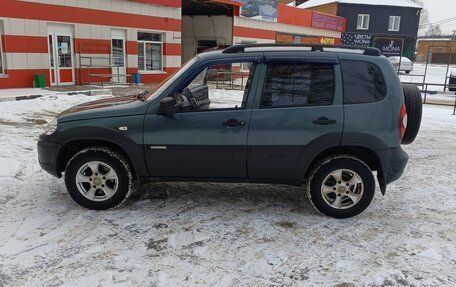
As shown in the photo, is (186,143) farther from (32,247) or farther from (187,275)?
(32,247)

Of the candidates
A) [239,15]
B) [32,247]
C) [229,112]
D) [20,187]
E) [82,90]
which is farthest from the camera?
[239,15]

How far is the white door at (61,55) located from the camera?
54.4ft

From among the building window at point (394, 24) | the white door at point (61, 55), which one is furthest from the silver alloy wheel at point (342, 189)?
the building window at point (394, 24)

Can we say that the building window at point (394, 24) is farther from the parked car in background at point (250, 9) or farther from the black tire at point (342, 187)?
the black tire at point (342, 187)

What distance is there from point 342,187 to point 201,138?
5.47ft

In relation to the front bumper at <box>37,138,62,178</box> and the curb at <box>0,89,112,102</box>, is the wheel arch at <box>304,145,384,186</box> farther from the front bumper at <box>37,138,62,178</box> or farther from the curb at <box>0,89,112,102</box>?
the curb at <box>0,89,112,102</box>

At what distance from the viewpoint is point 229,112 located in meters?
4.49

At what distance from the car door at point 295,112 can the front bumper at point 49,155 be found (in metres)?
2.18

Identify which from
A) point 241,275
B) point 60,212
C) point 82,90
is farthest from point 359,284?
point 82,90

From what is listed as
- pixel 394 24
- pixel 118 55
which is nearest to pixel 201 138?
pixel 118 55

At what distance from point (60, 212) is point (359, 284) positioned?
3.27 metres

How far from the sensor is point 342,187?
4.61 meters

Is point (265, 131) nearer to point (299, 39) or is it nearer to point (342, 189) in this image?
point (342, 189)

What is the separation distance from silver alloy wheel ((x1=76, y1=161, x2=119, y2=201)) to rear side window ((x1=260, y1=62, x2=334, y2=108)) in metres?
1.91
